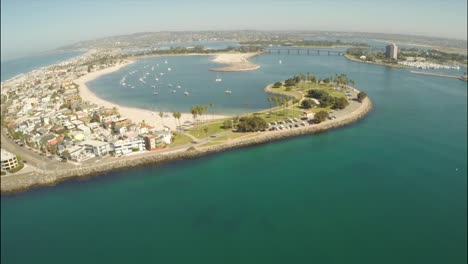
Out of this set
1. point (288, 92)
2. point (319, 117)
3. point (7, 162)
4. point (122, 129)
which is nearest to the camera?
point (7, 162)

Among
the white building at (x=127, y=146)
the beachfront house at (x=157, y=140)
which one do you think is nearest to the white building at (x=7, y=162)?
the white building at (x=127, y=146)

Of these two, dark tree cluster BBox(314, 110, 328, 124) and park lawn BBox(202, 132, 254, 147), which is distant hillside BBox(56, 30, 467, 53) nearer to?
dark tree cluster BBox(314, 110, 328, 124)

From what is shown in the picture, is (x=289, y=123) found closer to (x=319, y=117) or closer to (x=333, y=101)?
(x=319, y=117)

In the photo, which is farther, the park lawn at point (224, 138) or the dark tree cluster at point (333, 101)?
the dark tree cluster at point (333, 101)

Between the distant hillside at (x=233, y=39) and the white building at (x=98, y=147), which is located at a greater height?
the distant hillside at (x=233, y=39)

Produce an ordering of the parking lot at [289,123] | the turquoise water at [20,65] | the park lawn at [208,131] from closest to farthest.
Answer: the park lawn at [208,131] → the parking lot at [289,123] → the turquoise water at [20,65]

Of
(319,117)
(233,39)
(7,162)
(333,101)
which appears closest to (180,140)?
(7,162)

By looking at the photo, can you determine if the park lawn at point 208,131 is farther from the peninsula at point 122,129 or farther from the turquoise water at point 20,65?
the turquoise water at point 20,65

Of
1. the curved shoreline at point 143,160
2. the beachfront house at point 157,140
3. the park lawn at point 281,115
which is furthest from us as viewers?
the park lawn at point 281,115
